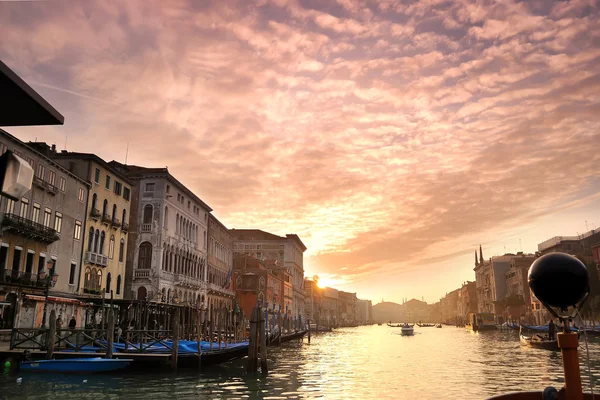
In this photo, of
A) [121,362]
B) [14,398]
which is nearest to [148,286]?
[121,362]

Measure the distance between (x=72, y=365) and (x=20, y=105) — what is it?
724 inches

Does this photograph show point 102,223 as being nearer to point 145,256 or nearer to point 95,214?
point 95,214

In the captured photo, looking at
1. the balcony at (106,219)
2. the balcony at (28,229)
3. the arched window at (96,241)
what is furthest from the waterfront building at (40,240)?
the balcony at (106,219)

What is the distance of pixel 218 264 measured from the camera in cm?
5466

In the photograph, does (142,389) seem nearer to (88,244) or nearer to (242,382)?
(242,382)

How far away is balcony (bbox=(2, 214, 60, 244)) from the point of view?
24062 mm

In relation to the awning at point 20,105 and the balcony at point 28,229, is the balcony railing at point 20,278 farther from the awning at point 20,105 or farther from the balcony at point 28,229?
the awning at point 20,105

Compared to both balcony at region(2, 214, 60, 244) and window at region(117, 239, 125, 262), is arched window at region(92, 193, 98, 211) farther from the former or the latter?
window at region(117, 239, 125, 262)

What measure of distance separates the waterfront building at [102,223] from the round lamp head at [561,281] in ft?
96.5

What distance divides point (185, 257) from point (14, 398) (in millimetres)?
29424

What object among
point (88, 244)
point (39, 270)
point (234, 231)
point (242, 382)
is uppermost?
point (234, 231)

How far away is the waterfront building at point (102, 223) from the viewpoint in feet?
104

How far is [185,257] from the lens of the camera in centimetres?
4309

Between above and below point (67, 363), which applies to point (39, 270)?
above
